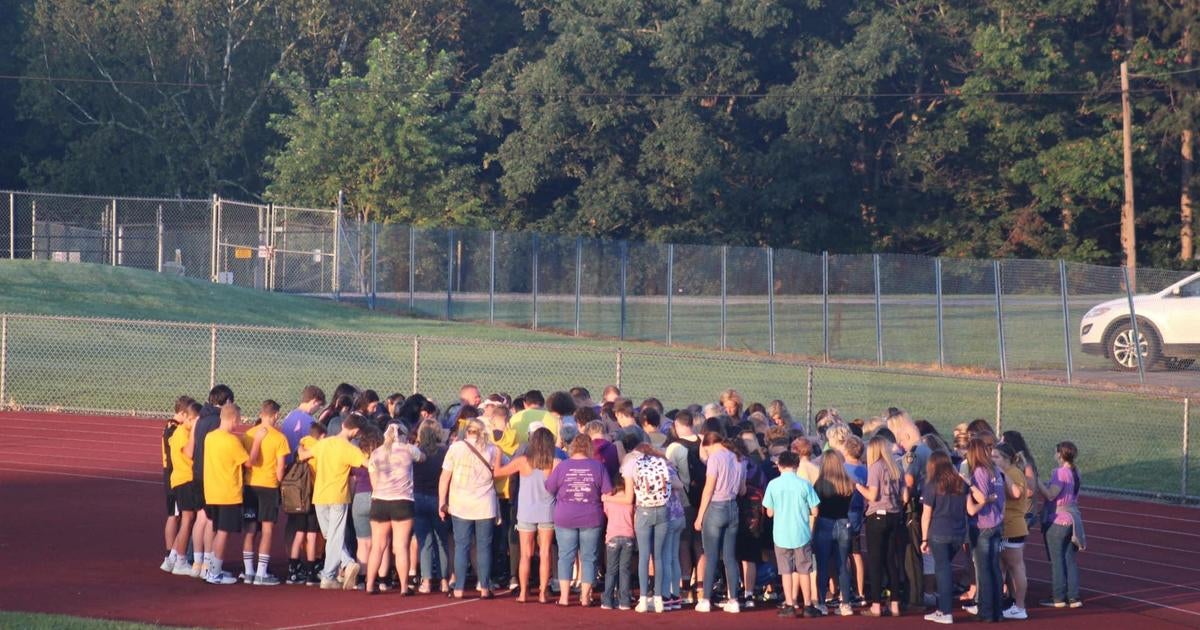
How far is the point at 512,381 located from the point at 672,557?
13435mm

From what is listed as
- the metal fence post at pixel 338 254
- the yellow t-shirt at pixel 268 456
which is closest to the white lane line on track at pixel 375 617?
the yellow t-shirt at pixel 268 456

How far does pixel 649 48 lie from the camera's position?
52750 mm

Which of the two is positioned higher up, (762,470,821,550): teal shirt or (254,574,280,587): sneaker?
(762,470,821,550): teal shirt

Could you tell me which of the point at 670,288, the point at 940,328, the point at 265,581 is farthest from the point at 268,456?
the point at 670,288

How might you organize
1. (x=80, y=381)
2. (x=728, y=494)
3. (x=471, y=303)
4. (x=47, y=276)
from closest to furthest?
(x=728, y=494) → (x=80, y=381) → (x=47, y=276) → (x=471, y=303)

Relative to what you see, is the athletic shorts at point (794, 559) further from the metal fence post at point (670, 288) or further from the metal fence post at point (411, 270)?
the metal fence post at point (411, 270)

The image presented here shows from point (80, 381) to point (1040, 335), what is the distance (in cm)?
1834

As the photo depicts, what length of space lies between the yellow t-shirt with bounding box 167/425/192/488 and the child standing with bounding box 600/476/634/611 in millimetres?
3728

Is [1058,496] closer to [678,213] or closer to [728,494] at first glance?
[728,494]

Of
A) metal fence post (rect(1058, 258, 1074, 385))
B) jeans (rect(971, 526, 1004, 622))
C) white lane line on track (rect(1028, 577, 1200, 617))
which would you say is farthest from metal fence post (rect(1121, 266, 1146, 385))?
jeans (rect(971, 526, 1004, 622))

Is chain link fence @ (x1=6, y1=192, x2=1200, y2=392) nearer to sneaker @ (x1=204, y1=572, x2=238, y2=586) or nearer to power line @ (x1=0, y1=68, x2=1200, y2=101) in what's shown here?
power line @ (x1=0, y1=68, x2=1200, y2=101)

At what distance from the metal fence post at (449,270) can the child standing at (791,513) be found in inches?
1026

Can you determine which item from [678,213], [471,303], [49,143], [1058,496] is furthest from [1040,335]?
[49,143]

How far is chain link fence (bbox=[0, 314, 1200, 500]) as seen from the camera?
68.8 feet
